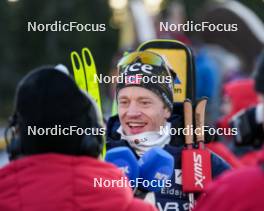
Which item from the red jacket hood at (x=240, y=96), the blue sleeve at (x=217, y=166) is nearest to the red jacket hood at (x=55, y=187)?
the blue sleeve at (x=217, y=166)

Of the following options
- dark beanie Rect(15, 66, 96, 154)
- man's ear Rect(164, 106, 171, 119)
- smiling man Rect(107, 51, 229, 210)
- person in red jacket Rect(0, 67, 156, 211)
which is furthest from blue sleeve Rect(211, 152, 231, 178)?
dark beanie Rect(15, 66, 96, 154)

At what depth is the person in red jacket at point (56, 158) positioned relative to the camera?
4.46m

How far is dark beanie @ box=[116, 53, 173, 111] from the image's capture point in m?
6.30

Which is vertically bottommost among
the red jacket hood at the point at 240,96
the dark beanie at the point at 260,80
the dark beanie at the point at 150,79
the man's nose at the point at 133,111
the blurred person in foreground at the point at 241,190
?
the blurred person in foreground at the point at 241,190

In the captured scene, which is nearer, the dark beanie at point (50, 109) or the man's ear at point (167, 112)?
the dark beanie at point (50, 109)

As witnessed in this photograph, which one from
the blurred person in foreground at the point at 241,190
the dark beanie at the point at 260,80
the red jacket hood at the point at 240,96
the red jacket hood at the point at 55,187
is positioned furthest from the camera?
the red jacket hood at the point at 240,96

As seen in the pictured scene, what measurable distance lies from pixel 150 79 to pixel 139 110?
20cm

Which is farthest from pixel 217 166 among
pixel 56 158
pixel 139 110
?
pixel 56 158

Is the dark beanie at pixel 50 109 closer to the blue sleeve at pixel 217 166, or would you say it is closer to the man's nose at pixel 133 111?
the man's nose at pixel 133 111

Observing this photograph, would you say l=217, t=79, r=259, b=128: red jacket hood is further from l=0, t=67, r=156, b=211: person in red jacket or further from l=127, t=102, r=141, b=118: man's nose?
l=0, t=67, r=156, b=211: person in red jacket

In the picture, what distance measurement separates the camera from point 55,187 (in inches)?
175

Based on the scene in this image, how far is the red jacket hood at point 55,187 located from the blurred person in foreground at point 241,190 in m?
0.43

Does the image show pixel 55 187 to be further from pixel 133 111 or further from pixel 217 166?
pixel 217 166

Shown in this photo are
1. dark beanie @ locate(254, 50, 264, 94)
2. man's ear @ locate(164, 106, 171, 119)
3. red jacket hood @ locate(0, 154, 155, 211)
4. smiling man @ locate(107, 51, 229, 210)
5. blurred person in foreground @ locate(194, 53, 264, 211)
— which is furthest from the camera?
man's ear @ locate(164, 106, 171, 119)
